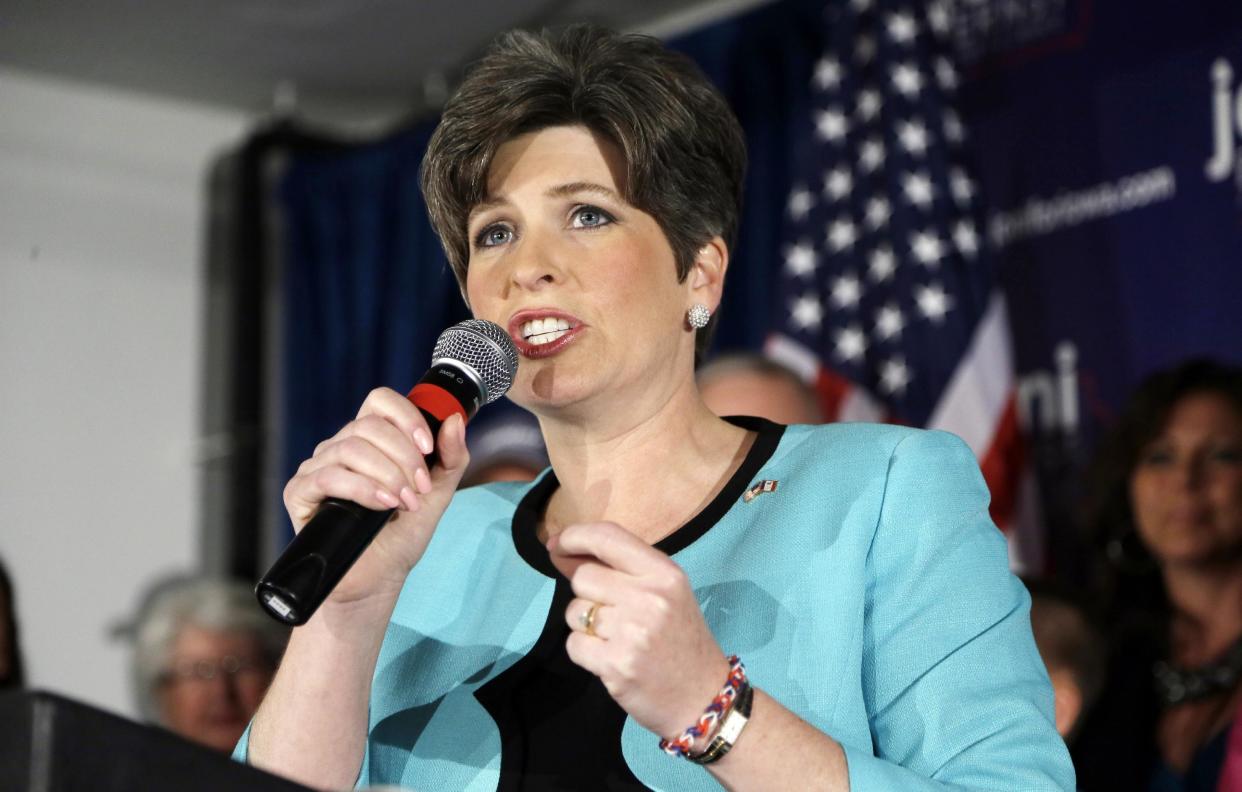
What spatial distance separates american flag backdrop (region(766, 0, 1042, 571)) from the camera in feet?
13.4

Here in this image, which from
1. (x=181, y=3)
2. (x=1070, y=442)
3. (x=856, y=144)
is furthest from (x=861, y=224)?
(x=181, y=3)

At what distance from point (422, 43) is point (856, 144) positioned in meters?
2.13

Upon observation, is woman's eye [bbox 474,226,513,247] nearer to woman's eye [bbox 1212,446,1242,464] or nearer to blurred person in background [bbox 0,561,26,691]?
blurred person in background [bbox 0,561,26,691]

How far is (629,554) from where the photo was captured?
123cm

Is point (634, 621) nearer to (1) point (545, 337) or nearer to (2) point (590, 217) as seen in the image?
(1) point (545, 337)

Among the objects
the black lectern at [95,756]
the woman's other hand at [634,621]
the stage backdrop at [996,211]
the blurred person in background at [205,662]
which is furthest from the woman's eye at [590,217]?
the blurred person in background at [205,662]

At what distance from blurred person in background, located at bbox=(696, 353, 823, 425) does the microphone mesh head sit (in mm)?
1775

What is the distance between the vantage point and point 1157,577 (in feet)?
12.1

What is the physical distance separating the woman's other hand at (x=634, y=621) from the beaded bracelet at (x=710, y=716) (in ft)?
0.07

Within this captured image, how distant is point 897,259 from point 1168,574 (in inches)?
44.9

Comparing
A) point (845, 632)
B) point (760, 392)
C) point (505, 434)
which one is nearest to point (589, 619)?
point (845, 632)

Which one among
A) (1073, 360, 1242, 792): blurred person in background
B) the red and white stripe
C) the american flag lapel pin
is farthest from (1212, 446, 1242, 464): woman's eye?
the american flag lapel pin

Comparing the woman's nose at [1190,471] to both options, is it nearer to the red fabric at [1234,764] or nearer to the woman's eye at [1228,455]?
the woman's eye at [1228,455]

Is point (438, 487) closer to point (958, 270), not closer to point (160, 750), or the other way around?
point (160, 750)
